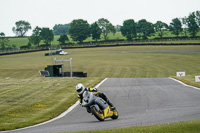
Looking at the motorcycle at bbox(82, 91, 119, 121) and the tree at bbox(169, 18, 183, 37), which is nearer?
the motorcycle at bbox(82, 91, 119, 121)

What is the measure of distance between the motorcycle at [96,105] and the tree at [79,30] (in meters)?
159

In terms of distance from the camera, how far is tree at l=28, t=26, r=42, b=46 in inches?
6531

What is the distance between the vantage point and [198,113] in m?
13.0

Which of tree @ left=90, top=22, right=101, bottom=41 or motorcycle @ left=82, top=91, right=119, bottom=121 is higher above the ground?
tree @ left=90, top=22, right=101, bottom=41

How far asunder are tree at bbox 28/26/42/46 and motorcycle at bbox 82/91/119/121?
155 metres

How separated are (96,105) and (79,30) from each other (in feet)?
532

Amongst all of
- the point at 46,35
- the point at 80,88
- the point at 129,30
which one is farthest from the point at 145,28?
the point at 80,88

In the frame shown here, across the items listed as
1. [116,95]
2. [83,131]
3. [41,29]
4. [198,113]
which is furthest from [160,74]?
[41,29]

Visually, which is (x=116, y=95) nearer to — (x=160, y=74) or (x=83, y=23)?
(x=160, y=74)

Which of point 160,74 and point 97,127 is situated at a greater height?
point 97,127

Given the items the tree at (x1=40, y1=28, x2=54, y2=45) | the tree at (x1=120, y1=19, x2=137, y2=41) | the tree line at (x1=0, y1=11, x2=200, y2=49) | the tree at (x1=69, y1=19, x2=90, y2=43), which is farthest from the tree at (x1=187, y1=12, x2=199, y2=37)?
the tree at (x1=40, y1=28, x2=54, y2=45)

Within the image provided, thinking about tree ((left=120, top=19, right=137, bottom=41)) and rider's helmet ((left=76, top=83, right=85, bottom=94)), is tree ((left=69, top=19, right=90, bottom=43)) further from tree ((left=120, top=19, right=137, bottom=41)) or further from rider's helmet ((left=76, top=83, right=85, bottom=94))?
rider's helmet ((left=76, top=83, right=85, bottom=94))

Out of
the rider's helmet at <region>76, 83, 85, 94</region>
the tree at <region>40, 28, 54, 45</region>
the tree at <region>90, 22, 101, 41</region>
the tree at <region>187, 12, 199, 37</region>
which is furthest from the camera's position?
the tree at <region>90, 22, 101, 41</region>

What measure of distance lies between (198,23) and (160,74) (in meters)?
120
